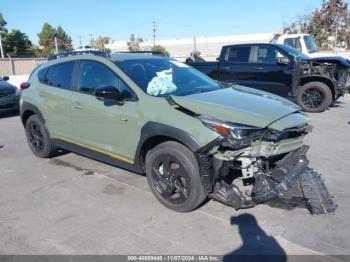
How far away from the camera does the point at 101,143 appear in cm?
468

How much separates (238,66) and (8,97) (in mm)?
7069

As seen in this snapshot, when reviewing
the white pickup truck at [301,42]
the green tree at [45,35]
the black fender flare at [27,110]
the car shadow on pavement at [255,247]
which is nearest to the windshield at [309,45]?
the white pickup truck at [301,42]

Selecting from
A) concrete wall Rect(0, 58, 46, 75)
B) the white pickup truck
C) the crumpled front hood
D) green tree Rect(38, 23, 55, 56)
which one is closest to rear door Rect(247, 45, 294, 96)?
the white pickup truck

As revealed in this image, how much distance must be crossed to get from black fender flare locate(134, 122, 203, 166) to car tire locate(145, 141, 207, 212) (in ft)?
0.38

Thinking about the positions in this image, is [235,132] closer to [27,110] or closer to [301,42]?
[27,110]

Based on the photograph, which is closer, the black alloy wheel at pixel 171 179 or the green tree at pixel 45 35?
the black alloy wheel at pixel 171 179

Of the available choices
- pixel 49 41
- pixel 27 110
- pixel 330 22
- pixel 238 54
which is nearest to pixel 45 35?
pixel 49 41

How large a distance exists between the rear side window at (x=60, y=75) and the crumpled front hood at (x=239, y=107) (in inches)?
79.9

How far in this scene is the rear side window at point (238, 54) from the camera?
35.0 feet

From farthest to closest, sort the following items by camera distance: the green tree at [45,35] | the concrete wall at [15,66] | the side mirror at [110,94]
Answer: the green tree at [45,35] → the concrete wall at [15,66] → the side mirror at [110,94]

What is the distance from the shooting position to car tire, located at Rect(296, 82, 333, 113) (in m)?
9.78

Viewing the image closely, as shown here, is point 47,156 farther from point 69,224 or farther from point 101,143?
point 69,224

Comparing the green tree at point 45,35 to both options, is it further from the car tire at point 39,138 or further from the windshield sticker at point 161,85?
the windshield sticker at point 161,85

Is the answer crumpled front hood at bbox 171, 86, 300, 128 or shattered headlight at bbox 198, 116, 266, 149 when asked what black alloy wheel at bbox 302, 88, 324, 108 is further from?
shattered headlight at bbox 198, 116, 266, 149
